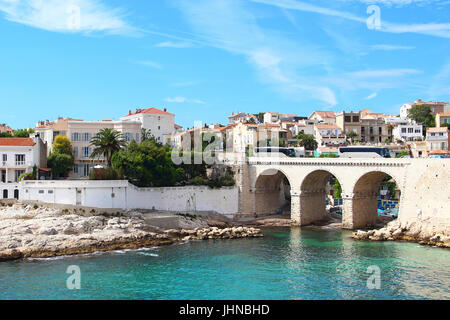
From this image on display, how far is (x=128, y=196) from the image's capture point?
51.5 m

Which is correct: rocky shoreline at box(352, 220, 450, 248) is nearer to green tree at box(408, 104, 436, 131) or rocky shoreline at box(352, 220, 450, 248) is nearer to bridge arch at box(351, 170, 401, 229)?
bridge arch at box(351, 170, 401, 229)

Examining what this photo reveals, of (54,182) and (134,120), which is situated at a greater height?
(134,120)

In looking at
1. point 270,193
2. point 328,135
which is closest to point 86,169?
point 270,193

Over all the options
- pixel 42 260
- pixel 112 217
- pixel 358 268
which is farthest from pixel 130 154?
pixel 358 268

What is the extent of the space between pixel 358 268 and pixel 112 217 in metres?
24.1

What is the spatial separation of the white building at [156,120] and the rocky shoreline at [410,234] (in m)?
33.0

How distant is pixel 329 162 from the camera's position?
171 ft

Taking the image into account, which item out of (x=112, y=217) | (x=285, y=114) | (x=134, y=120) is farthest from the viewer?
(x=285, y=114)

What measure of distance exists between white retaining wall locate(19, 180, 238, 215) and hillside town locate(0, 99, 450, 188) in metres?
4.90

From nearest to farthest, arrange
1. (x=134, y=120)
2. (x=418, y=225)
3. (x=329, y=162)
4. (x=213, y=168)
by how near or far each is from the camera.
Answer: (x=418, y=225) → (x=329, y=162) → (x=213, y=168) → (x=134, y=120)

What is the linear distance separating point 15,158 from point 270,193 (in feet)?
98.7

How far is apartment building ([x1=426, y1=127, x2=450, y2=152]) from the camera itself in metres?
74.9
